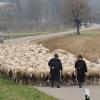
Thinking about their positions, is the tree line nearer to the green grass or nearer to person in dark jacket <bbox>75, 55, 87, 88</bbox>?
person in dark jacket <bbox>75, 55, 87, 88</bbox>

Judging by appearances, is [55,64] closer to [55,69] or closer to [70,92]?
[55,69]

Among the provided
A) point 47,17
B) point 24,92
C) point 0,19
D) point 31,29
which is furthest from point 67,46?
point 47,17

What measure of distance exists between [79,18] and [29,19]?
57748 mm

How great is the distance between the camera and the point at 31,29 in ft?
348

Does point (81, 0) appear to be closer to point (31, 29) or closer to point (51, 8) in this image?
point (31, 29)

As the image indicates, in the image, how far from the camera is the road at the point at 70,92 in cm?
2173

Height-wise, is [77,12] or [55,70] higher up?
[77,12]

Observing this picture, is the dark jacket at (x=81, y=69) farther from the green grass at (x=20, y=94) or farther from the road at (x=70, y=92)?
the green grass at (x=20, y=94)

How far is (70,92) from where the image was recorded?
2327 centimetres

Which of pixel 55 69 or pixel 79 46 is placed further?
pixel 79 46

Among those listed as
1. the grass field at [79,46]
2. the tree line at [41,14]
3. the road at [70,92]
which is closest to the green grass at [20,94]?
the road at [70,92]

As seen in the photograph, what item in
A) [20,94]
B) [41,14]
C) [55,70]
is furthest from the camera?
[41,14]

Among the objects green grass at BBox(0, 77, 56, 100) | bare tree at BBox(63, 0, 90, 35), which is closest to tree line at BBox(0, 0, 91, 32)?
bare tree at BBox(63, 0, 90, 35)

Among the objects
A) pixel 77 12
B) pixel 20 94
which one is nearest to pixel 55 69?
pixel 20 94
